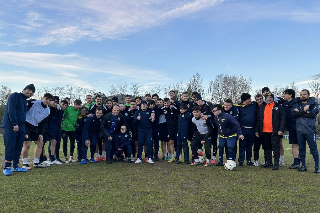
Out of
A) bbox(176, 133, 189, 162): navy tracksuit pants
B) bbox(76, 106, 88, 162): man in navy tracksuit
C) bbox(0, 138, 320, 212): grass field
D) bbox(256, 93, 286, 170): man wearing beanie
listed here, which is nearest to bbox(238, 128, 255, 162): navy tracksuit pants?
bbox(256, 93, 286, 170): man wearing beanie

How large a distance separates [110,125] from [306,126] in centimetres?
604

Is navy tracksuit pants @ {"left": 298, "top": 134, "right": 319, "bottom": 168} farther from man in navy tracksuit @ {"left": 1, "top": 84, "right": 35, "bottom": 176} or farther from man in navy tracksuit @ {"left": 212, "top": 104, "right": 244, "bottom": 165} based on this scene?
man in navy tracksuit @ {"left": 1, "top": 84, "right": 35, "bottom": 176}

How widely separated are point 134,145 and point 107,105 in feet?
5.94

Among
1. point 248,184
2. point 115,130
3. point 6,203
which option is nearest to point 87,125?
point 115,130

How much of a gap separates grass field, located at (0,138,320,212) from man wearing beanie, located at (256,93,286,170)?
0.68 m

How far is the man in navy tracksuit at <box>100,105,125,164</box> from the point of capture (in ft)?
28.0

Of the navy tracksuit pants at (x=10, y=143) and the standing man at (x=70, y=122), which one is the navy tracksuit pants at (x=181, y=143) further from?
the navy tracksuit pants at (x=10, y=143)

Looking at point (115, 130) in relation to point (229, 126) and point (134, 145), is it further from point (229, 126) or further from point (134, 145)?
point (229, 126)

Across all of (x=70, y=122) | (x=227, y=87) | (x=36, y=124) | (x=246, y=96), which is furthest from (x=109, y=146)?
(x=227, y=87)

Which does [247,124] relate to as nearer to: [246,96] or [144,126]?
[246,96]

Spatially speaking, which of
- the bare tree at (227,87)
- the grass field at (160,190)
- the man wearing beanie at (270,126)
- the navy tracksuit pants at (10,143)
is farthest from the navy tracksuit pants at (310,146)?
the bare tree at (227,87)

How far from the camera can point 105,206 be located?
13.0 feet

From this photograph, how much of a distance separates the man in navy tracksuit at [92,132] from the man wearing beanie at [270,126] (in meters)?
5.33

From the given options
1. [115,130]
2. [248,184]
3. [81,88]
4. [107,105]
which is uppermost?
[81,88]
